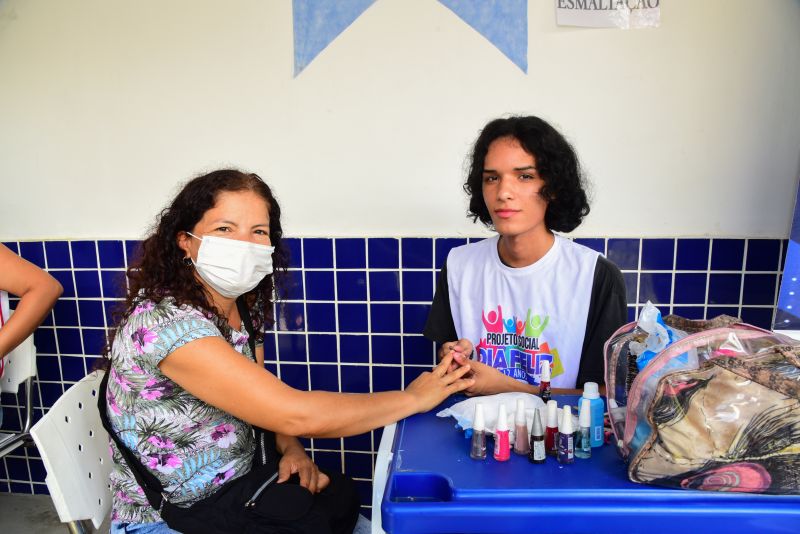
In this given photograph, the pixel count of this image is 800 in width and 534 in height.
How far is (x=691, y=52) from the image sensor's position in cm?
204

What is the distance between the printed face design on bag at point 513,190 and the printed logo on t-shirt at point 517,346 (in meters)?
0.26

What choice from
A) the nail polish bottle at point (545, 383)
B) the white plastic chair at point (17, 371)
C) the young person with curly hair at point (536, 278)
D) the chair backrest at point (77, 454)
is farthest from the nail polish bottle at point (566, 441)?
the white plastic chair at point (17, 371)

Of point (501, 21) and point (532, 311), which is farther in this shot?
point (501, 21)

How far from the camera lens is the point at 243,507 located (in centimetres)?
124

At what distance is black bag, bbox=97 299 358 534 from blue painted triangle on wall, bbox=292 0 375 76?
152cm

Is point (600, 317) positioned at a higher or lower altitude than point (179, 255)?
lower

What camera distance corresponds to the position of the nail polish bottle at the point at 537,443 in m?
0.99

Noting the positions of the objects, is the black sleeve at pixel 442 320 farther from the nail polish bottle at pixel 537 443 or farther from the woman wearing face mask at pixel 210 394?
the nail polish bottle at pixel 537 443

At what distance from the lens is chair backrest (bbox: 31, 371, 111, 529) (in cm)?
132

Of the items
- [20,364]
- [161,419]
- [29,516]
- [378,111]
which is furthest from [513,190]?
[29,516]

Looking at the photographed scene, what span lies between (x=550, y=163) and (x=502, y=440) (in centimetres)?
90

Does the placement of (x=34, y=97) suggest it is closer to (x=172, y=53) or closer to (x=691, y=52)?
(x=172, y=53)

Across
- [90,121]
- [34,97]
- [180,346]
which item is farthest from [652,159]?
[34,97]

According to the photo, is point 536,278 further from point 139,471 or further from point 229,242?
point 139,471
